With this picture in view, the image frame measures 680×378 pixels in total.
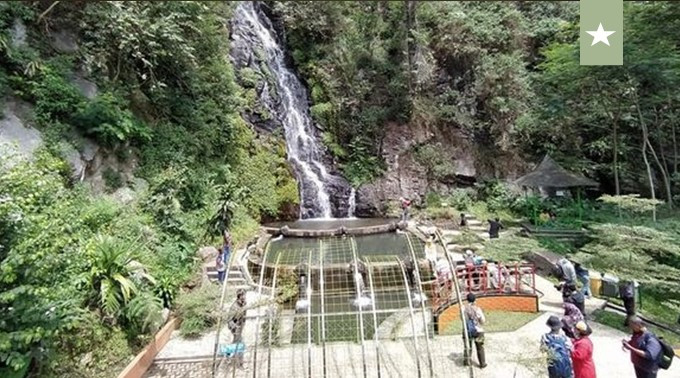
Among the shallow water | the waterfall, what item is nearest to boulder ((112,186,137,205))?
the shallow water

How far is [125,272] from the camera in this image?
7.66 m

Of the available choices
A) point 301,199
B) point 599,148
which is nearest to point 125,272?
point 301,199

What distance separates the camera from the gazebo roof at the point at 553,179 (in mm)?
16375

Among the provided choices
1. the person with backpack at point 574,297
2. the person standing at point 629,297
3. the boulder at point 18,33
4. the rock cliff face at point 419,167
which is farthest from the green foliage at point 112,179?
the person standing at point 629,297

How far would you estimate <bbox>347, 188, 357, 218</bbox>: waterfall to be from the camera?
19.9 metres

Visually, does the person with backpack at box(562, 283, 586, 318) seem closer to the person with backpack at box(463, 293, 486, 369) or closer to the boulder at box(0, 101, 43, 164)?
the person with backpack at box(463, 293, 486, 369)

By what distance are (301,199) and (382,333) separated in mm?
11588

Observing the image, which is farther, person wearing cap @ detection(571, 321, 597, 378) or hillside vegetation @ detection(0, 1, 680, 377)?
hillside vegetation @ detection(0, 1, 680, 377)

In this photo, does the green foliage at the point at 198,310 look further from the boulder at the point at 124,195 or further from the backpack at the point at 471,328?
the backpack at the point at 471,328

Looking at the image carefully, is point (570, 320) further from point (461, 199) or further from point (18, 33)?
point (18, 33)

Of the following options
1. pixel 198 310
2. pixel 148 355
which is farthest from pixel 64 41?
pixel 148 355

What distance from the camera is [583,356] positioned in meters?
5.46

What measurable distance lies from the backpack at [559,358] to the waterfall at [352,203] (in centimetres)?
1443

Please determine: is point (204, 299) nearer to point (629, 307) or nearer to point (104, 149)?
point (104, 149)
